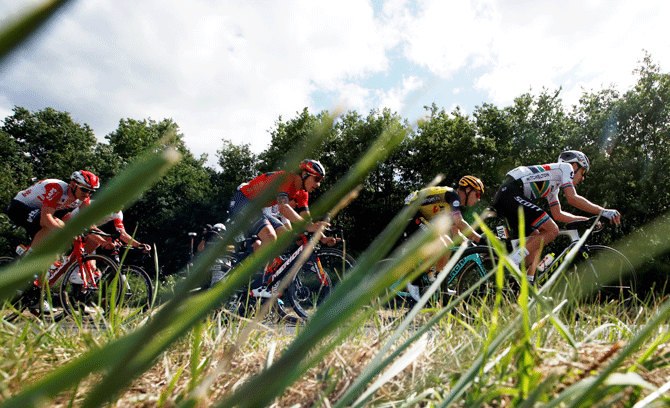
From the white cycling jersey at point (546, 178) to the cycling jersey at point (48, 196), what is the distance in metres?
5.95

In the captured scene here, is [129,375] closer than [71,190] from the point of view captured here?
Yes

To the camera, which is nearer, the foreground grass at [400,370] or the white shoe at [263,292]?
the foreground grass at [400,370]

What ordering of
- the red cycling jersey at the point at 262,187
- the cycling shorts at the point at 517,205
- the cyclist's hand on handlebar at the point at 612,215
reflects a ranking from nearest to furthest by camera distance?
the red cycling jersey at the point at 262,187
the cyclist's hand on handlebar at the point at 612,215
the cycling shorts at the point at 517,205

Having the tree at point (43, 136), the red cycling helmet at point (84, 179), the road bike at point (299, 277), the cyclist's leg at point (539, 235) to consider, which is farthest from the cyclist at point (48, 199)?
the tree at point (43, 136)

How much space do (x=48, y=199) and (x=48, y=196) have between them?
40 mm

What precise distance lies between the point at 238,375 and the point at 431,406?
21.2 inches

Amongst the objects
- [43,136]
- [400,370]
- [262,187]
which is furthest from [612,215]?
[43,136]

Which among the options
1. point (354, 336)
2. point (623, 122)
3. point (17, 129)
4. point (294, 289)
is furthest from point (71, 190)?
point (17, 129)

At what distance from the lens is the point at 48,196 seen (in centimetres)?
479

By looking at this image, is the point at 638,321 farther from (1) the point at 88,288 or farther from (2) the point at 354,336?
(1) the point at 88,288

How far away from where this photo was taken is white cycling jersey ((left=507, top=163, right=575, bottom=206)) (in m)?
5.50

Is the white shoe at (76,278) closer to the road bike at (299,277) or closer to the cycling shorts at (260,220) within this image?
the road bike at (299,277)

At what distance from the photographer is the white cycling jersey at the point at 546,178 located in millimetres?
5496

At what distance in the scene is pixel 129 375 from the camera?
0.22 meters
